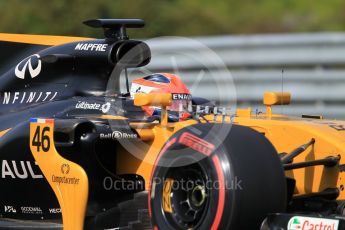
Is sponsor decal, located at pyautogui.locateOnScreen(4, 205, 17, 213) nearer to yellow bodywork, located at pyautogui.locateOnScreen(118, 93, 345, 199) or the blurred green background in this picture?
yellow bodywork, located at pyautogui.locateOnScreen(118, 93, 345, 199)

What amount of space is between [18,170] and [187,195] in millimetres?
1703

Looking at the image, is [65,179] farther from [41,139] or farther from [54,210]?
[54,210]

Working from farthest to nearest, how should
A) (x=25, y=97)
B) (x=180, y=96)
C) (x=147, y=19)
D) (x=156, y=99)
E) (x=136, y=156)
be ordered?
1. (x=147, y=19)
2. (x=25, y=97)
3. (x=180, y=96)
4. (x=136, y=156)
5. (x=156, y=99)

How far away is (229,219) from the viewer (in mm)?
5145

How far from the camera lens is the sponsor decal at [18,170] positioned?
659 centimetres

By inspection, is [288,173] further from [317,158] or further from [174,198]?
[174,198]

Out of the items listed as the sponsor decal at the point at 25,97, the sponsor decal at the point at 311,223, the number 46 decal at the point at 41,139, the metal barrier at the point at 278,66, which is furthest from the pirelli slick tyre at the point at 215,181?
the metal barrier at the point at 278,66

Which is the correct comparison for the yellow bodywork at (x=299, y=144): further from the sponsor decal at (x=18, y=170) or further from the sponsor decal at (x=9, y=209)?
the sponsor decal at (x=9, y=209)

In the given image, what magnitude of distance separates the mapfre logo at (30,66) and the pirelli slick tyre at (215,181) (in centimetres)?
217

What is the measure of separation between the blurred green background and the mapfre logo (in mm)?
6108

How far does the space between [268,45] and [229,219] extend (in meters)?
6.97

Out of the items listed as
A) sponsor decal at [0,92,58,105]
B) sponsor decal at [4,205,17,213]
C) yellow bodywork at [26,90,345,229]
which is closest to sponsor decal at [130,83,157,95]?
sponsor decal at [0,92,58,105]

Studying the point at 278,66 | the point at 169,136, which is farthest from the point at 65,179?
the point at 278,66

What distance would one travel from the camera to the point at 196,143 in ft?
18.1
